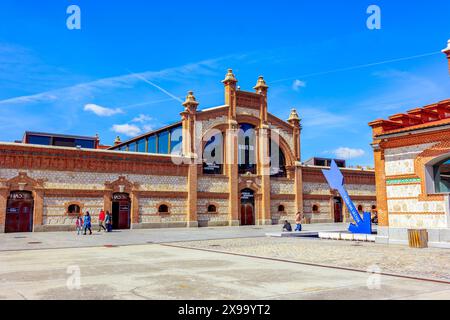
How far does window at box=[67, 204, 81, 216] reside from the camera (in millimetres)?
28453

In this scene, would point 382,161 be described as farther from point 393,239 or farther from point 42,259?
point 42,259

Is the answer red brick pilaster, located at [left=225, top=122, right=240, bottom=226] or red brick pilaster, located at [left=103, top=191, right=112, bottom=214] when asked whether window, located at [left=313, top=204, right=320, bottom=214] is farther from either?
red brick pilaster, located at [left=103, top=191, right=112, bottom=214]

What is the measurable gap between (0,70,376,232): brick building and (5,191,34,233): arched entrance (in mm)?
61

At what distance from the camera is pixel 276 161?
39594 millimetres

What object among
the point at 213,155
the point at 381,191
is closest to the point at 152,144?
the point at 213,155

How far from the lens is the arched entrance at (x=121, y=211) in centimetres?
3061

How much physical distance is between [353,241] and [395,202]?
3.40m

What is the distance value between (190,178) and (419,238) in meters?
20.5

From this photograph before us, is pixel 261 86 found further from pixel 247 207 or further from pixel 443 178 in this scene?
pixel 443 178

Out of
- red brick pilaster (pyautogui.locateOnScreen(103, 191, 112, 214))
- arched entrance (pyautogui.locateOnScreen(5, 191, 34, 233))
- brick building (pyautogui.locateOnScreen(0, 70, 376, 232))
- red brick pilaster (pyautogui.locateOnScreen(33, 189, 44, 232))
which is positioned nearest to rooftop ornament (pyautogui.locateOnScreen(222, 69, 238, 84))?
brick building (pyautogui.locateOnScreen(0, 70, 376, 232))

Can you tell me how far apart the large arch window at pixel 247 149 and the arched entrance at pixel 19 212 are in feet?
59.3
